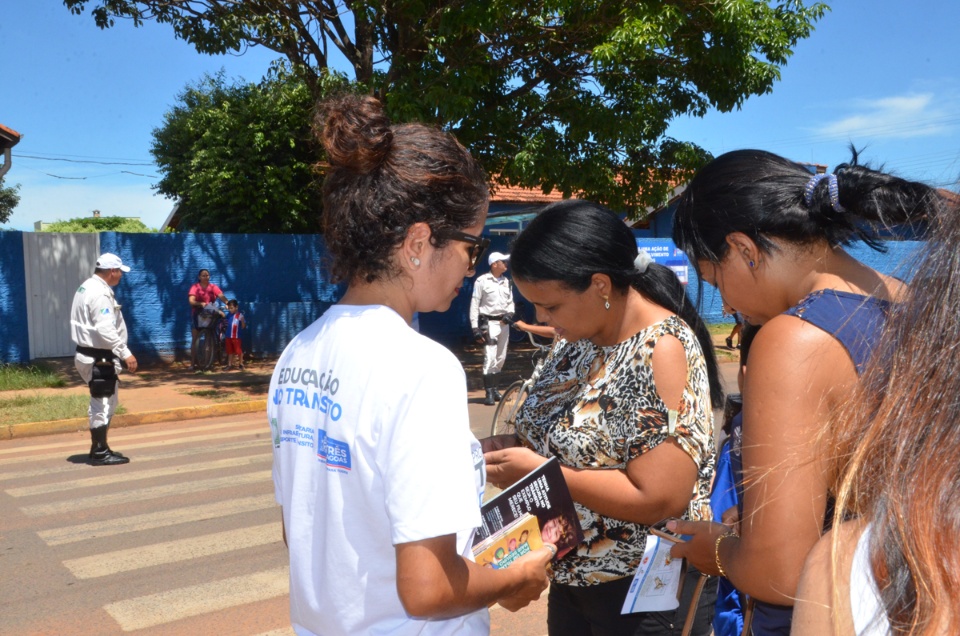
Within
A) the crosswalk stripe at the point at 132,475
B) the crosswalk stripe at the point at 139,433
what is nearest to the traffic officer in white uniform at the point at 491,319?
the crosswalk stripe at the point at 139,433

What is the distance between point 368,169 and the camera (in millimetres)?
1619

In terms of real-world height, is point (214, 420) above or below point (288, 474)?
below

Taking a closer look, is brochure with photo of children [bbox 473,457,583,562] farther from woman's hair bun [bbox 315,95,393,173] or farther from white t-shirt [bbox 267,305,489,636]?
→ woman's hair bun [bbox 315,95,393,173]

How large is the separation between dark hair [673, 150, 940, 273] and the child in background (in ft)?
43.9

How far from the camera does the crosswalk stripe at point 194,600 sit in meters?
4.37

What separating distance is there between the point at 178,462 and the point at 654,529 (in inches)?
275

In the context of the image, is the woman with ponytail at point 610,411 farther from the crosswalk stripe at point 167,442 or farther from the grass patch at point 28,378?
the grass patch at point 28,378

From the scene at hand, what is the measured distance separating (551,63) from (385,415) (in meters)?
12.5

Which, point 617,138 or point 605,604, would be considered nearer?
point 605,604

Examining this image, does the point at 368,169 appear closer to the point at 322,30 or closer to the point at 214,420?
the point at 214,420

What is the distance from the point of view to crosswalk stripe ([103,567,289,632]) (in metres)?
4.37

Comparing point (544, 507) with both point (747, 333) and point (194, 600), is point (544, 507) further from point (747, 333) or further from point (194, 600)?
point (194, 600)

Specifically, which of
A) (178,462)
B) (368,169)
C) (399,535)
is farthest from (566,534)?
(178,462)

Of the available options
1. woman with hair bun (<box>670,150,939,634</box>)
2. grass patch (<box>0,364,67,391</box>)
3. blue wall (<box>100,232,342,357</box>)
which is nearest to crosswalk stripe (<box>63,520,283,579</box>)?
woman with hair bun (<box>670,150,939,634</box>)
